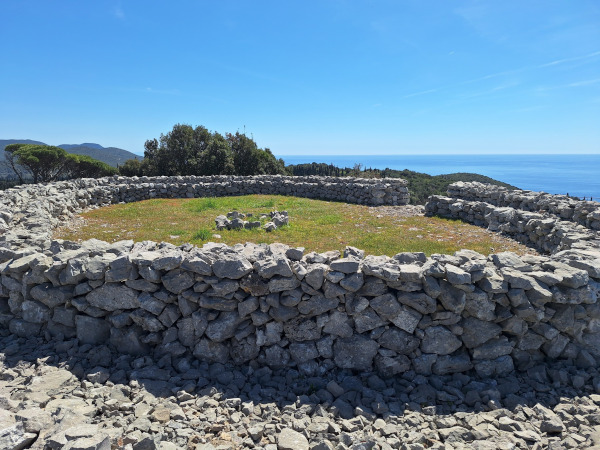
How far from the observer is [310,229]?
1484 cm

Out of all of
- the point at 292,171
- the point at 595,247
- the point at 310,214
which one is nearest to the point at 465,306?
the point at 595,247

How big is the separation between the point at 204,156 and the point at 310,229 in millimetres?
25179

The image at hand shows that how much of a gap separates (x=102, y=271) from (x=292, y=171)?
1588 inches

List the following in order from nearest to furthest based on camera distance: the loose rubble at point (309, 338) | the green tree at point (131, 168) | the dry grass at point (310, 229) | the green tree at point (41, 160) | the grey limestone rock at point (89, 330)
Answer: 1. the loose rubble at point (309, 338)
2. the grey limestone rock at point (89, 330)
3. the dry grass at point (310, 229)
4. the green tree at point (41, 160)
5. the green tree at point (131, 168)

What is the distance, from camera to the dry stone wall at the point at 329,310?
607 cm

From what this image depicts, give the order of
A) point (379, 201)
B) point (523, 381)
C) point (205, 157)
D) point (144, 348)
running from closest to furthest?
point (523, 381) → point (144, 348) → point (379, 201) → point (205, 157)

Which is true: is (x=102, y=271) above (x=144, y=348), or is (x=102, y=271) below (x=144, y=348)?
above

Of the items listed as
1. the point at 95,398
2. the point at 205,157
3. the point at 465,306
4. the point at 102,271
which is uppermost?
the point at 205,157

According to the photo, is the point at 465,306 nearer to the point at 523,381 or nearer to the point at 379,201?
the point at 523,381

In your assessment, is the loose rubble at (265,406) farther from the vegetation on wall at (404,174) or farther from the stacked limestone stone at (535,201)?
the vegetation on wall at (404,174)

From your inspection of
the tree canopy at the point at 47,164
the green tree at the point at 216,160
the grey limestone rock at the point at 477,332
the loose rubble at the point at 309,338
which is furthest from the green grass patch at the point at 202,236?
the tree canopy at the point at 47,164

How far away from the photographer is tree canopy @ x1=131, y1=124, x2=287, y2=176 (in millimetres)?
36719

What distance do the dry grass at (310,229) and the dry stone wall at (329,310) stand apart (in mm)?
5311

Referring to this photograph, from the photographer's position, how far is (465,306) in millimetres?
6105
